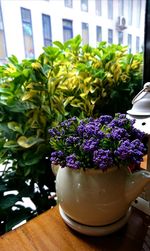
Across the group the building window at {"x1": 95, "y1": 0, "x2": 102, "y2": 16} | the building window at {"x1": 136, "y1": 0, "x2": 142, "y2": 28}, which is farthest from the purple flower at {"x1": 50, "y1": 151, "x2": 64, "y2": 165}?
the building window at {"x1": 136, "y1": 0, "x2": 142, "y2": 28}

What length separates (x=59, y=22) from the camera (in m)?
→ 1.08

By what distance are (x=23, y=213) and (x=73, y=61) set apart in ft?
2.28

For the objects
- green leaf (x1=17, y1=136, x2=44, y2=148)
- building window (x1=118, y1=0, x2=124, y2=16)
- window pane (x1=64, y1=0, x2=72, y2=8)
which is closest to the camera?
green leaf (x1=17, y1=136, x2=44, y2=148)

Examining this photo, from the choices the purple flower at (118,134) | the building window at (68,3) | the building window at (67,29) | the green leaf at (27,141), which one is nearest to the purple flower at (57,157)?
the purple flower at (118,134)

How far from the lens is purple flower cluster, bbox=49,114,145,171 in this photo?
15.7 inches

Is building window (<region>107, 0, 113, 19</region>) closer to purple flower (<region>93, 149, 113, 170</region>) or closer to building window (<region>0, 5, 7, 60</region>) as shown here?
building window (<region>0, 5, 7, 60</region>)

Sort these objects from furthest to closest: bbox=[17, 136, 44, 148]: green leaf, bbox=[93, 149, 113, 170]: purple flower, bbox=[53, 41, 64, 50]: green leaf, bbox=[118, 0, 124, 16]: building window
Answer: bbox=[118, 0, 124, 16]: building window
bbox=[53, 41, 64, 50]: green leaf
bbox=[17, 136, 44, 148]: green leaf
bbox=[93, 149, 113, 170]: purple flower

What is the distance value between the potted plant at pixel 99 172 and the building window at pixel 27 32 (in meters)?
0.73

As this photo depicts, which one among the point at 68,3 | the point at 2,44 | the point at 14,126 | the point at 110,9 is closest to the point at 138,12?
the point at 110,9

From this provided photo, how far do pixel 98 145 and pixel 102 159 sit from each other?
0.04 metres

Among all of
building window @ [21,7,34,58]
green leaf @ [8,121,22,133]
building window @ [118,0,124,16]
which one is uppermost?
building window @ [118,0,124,16]

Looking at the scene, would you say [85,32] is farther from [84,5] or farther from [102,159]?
[102,159]

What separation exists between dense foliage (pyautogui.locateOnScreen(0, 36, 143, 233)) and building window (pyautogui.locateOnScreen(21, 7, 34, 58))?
0.90ft

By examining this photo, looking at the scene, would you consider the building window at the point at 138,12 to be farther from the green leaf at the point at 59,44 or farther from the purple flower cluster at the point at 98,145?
the purple flower cluster at the point at 98,145
